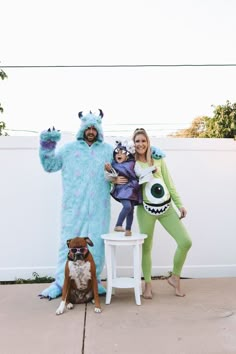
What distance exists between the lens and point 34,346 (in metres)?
2.80

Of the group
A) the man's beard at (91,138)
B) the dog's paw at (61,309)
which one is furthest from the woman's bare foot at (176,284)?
the man's beard at (91,138)

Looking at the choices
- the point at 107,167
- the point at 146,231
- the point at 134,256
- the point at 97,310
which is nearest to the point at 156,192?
the point at 146,231

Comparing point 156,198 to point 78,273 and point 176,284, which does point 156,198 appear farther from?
point 78,273

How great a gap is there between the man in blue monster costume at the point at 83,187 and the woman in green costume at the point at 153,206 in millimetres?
176

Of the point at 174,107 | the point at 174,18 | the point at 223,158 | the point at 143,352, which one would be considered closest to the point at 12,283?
the point at 143,352

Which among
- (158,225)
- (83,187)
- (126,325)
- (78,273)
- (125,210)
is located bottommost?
(126,325)

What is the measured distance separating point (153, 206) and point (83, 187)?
0.76m

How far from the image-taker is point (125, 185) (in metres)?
3.86

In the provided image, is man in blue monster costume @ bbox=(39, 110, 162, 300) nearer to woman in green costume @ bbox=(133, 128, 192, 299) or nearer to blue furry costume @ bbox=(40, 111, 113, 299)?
blue furry costume @ bbox=(40, 111, 113, 299)

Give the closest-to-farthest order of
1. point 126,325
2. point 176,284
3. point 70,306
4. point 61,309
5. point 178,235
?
point 126,325, point 61,309, point 70,306, point 178,235, point 176,284

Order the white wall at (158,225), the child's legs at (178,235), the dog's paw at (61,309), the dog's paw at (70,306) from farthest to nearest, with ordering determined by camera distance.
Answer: the white wall at (158,225) → the child's legs at (178,235) → the dog's paw at (70,306) → the dog's paw at (61,309)

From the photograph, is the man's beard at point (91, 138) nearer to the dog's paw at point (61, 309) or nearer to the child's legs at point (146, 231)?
the child's legs at point (146, 231)

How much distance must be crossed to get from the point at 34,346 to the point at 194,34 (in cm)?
611

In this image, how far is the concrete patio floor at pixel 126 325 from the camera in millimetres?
2756
